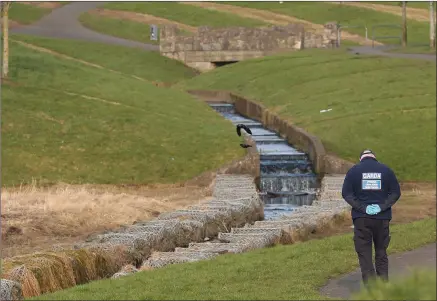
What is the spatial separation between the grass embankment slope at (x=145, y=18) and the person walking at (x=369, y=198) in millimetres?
64353

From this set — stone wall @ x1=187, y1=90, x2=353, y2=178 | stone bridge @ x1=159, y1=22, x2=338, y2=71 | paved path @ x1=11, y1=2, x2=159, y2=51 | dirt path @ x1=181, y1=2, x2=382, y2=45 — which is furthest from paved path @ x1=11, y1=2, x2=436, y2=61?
stone wall @ x1=187, y1=90, x2=353, y2=178

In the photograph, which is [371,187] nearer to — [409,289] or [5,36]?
[409,289]

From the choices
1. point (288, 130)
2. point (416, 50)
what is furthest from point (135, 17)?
point (288, 130)

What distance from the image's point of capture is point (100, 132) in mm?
36656

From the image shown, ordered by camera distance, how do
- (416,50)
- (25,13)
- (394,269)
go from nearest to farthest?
(394,269)
(416,50)
(25,13)

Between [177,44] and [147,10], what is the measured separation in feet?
68.5

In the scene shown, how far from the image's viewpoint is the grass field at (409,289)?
545 cm

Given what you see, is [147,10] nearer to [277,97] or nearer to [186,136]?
[277,97]

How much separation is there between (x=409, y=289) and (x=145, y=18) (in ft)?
259

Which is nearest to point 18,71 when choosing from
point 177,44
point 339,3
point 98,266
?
point 177,44

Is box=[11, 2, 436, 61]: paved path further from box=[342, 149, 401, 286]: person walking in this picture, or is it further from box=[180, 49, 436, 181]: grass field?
box=[342, 149, 401, 286]: person walking

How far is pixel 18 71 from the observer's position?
144 feet

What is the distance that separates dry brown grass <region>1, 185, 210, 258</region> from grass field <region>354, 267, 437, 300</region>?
12890mm

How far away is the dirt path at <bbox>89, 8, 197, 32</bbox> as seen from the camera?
81.7 metres
